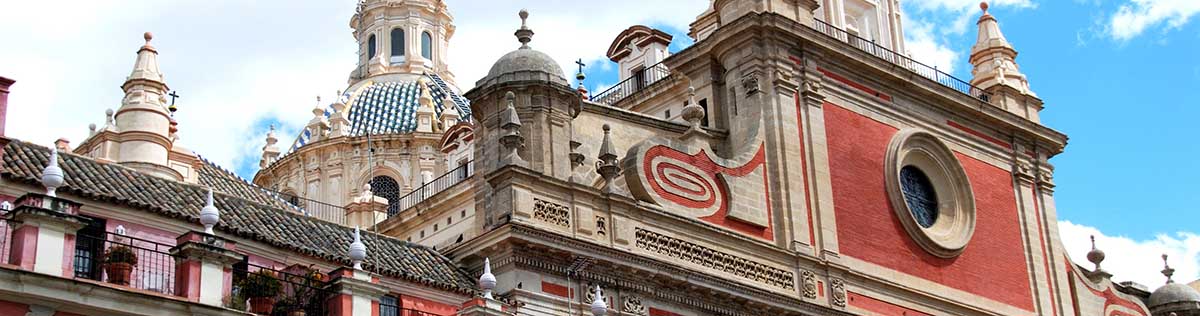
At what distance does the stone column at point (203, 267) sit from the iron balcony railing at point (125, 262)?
300mm

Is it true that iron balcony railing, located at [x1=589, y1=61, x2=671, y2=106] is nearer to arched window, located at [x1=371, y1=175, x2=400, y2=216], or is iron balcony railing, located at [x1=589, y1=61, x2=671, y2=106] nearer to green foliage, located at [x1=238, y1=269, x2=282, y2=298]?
green foliage, located at [x1=238, y1=269, x2=282, y2=298]

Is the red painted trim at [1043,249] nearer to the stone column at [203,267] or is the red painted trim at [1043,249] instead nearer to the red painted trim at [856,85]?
the red painted trim at [856,85]

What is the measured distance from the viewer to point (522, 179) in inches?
1136

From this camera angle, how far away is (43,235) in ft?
67.8

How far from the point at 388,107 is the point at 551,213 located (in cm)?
3976

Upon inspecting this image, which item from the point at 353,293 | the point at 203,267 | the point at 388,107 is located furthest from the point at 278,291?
the point at 388,107

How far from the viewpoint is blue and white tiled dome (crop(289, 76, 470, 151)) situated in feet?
221

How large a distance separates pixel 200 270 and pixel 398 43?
50.7m

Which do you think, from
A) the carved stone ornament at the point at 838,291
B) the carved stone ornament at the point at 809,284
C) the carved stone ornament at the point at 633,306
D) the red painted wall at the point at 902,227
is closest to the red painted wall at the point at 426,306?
the carved stone ornament at the point at 633,306

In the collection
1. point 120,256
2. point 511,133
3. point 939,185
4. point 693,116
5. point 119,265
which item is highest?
point 939,185

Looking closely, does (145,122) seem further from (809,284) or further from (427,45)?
(427,45)

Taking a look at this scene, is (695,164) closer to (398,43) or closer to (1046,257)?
(1046,257)

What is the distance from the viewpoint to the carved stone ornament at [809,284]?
1278 inches

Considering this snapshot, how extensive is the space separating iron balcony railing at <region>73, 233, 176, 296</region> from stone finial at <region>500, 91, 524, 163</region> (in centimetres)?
731
